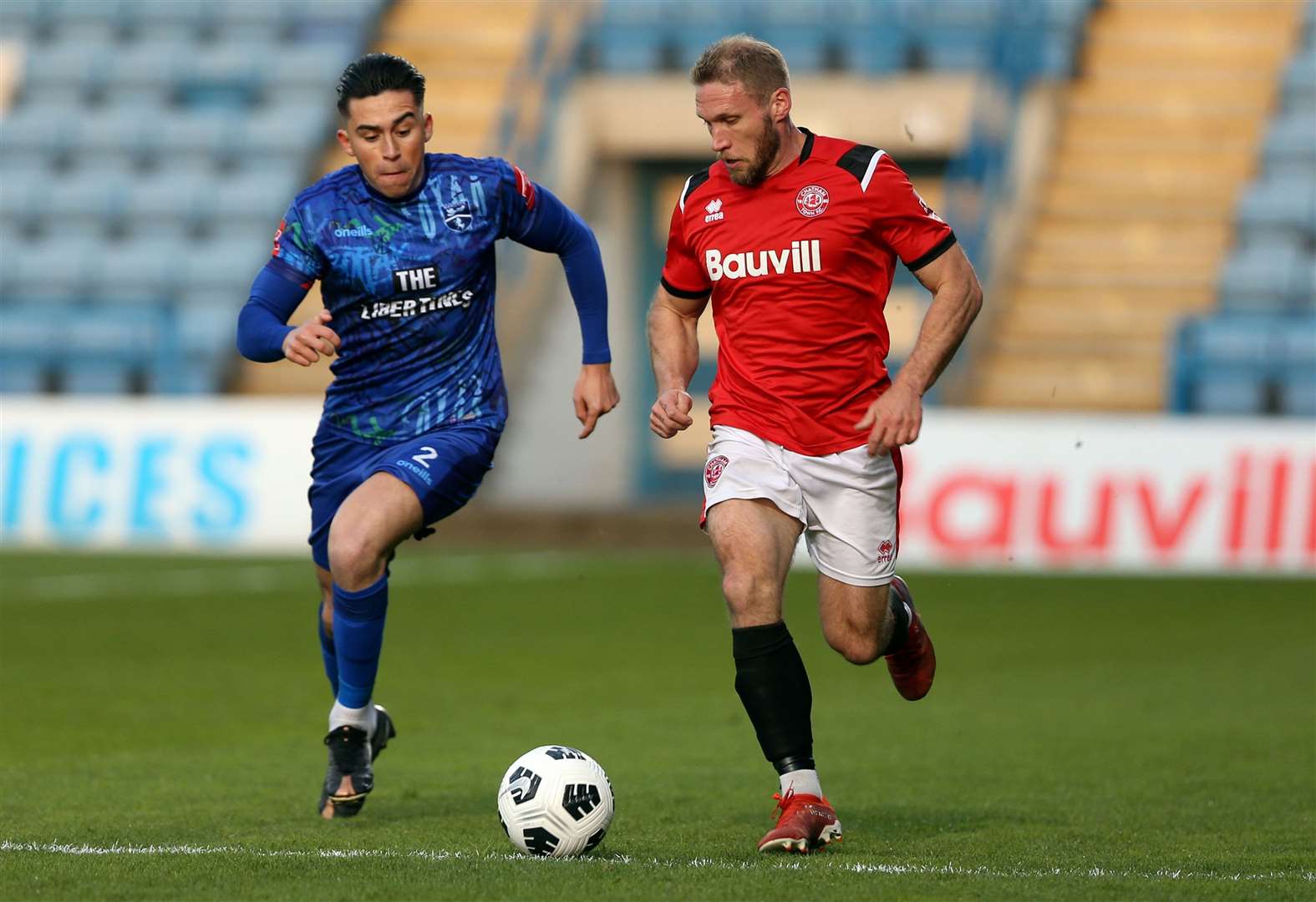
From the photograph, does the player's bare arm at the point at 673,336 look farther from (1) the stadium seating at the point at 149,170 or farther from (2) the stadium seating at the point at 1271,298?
(1) the stadium seating at the point at 149,170

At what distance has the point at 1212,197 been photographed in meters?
20.2

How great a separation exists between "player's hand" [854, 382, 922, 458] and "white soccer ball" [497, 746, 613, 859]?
116 centimetres

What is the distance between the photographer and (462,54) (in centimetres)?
2281

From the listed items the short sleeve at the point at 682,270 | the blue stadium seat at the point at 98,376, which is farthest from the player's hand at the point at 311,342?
the blue stadium seat at the point at 98,376

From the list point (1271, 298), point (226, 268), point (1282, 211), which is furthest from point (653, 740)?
point (226, 268)

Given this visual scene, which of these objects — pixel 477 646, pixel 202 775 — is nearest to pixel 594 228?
pixel 477 646

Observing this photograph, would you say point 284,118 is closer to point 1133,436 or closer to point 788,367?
point 1133,436

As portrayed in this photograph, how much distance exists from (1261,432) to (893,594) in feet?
32.3

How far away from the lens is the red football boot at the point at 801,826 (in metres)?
5.19

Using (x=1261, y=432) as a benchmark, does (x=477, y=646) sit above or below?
below

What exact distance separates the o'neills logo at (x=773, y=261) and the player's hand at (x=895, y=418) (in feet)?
1.39

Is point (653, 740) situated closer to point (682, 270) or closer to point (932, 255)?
point (682, 270)

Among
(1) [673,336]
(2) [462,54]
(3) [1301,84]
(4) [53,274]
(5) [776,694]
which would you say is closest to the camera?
(5) [776,694]

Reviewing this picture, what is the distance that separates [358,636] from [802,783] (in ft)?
4.76
